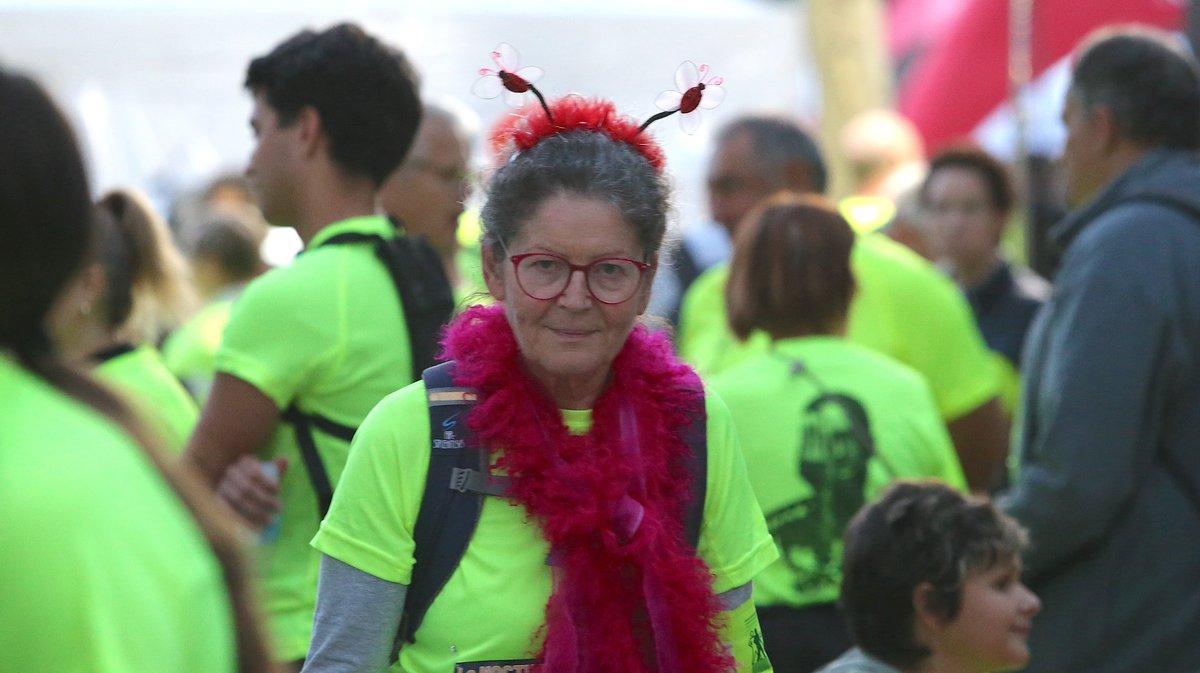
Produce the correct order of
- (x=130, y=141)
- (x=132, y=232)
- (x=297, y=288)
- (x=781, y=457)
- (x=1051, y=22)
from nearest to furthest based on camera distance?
(x=297, y=288), (x=781, y=457), (x=132, y=232), (x=1051, y=22), (x=130, y=141)

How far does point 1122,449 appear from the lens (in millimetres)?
3947

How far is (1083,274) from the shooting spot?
13.4ft

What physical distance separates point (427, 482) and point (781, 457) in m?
1.63

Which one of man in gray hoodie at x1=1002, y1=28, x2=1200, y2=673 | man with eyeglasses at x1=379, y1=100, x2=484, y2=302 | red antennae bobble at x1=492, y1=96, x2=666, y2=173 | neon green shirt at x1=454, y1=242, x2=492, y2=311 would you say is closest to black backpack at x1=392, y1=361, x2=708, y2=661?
neon green shirt at x1=454, y1=242, x2=492, y2=311

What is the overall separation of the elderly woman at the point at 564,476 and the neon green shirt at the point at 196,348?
3.44 meters

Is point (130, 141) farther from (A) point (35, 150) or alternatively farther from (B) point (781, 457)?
(A) point (35, 150)

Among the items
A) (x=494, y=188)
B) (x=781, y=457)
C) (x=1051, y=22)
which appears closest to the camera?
(x=494, y=188)

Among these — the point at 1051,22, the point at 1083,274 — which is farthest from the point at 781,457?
the point at 1051,22

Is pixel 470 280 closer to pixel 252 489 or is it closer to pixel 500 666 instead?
pixel 252 489

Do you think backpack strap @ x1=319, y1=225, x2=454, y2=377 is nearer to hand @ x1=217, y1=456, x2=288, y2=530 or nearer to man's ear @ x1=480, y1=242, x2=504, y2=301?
hand @ x1=217, y1=456, x2=288, y2=530

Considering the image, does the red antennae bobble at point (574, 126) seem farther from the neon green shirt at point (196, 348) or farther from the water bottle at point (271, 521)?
the neon green shirt at point (196, 348)

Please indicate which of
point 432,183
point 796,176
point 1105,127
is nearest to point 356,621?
point 432,183

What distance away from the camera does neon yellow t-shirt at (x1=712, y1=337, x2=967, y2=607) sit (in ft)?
12.5

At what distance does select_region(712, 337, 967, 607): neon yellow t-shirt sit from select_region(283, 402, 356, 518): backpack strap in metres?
1.11
